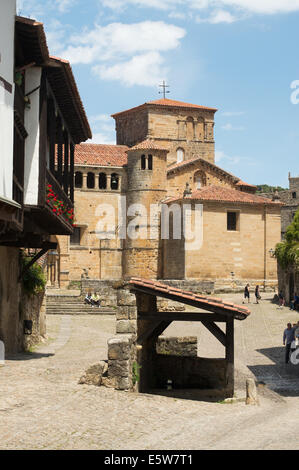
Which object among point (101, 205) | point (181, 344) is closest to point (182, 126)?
point (101, 205)

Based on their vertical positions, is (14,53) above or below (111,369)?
above

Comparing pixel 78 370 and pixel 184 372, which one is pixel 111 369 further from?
pixel 184 372

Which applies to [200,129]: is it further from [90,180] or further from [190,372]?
[190,372]

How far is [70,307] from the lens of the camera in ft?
119

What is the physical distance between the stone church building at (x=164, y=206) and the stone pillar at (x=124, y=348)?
96.8 ft

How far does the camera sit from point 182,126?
5928cm

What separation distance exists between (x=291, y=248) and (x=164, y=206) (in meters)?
16.9

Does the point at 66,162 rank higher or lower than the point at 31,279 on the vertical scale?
higher

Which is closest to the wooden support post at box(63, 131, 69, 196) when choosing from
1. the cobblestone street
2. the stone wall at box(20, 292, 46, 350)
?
the stone wall at box(20, 292, 46, 350)

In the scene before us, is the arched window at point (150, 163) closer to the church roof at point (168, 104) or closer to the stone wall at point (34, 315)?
the church roof at point (168, 104)

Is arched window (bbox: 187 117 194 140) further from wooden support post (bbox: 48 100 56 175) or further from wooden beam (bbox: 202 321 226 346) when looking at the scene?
wooden beam (bbox: 202 321 226 346)

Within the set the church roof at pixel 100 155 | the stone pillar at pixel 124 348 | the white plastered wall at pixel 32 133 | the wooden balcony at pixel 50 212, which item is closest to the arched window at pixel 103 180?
the church roof at pixel 100 155

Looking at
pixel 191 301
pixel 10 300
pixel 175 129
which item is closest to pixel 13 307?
pixel 10 300

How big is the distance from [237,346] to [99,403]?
46.5 ft
